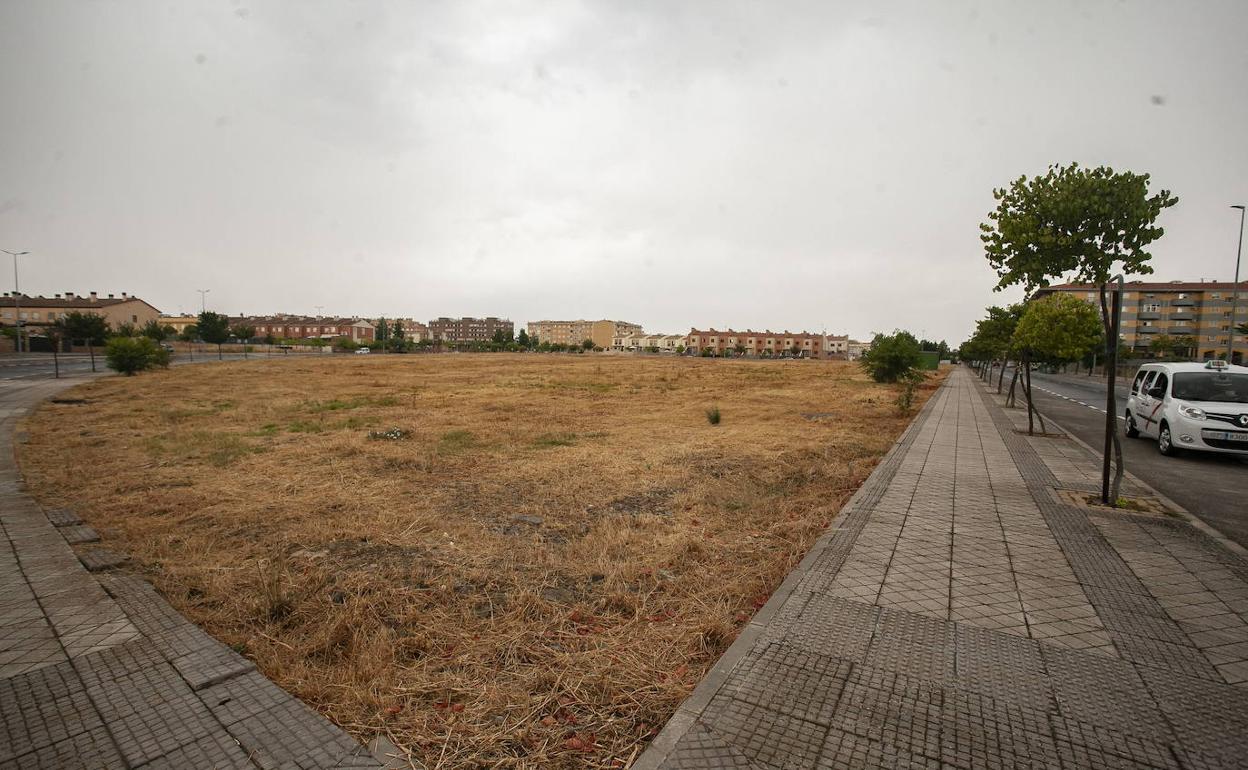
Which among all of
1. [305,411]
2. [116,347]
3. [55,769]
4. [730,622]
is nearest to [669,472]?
[730,622]

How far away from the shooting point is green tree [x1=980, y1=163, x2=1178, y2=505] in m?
6.32

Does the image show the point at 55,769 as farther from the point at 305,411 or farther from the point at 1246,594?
the point at 305,411

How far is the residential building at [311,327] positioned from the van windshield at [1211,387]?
138m

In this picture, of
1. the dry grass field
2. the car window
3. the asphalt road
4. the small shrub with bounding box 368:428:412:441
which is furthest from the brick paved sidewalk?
the small shrub with bounding box 368:428:412:441

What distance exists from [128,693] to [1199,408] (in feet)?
46.6

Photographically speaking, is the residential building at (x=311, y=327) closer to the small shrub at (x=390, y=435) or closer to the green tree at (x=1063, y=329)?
the small shrub at (x=390, y=435)

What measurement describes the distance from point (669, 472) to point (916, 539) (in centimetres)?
396

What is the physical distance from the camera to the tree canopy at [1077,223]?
6.32 meters

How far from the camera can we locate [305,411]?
1580 centimetres

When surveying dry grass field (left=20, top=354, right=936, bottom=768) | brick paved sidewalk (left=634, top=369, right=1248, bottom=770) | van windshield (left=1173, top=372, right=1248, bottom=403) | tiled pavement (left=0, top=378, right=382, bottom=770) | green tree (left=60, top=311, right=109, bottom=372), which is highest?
green tree (left=60, top=311, right=109, bottom=372)

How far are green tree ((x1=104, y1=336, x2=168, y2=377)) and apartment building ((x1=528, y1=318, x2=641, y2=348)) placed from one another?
147229 millimetres

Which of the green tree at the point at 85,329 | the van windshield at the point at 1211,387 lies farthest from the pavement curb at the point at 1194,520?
the green tree at the point at 85,329

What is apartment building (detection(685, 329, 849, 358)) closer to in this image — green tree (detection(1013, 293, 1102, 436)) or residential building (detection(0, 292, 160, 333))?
residential building (detection(0, 292, 160, 333))

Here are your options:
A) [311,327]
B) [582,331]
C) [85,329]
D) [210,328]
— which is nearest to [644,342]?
[582,331]
